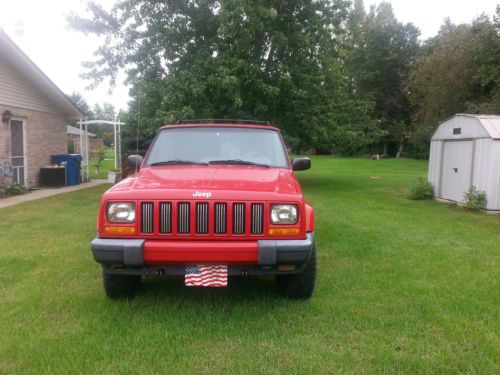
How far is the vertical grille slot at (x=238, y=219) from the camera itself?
143 inches

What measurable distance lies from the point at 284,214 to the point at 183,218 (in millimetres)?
856

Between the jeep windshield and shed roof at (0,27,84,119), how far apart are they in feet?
27.8

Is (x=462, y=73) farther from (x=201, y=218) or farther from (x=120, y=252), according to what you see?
(x=120, y=252)

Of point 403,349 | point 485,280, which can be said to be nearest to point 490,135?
point 485,280

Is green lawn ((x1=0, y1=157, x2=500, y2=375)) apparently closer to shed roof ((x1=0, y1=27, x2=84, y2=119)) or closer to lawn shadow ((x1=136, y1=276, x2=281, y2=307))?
lawn shadow ((x1=136, y1=276, x2=281, y2=307))

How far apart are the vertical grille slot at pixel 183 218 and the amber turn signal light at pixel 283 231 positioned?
2.32 feet

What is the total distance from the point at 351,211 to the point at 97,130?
5353cm

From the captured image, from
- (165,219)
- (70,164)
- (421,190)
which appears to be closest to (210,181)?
(165,219)

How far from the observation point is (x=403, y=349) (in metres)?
3.31

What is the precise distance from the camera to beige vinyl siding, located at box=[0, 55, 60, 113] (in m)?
→ 12.5

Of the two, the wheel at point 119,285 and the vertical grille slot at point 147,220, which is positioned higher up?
the vertical grille slot at point 147,220

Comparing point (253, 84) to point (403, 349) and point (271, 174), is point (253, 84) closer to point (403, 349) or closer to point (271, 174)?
point (271, 174)

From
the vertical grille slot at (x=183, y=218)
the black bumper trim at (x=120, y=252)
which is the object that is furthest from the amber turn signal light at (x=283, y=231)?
the black bumper trim at (x=120, y=252)

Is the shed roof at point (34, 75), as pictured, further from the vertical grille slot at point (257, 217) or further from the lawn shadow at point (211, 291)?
the vertical grille slot at point (257, 217)
